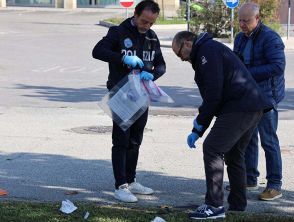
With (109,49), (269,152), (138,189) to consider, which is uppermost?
(109,49)

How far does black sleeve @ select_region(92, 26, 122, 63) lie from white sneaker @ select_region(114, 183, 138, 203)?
3.95 ft

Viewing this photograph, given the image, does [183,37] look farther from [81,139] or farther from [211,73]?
[81,139]

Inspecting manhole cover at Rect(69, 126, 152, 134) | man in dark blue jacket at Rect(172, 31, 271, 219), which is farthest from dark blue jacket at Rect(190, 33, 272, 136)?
manhole cover at Rect(69, 126, 152, 134)

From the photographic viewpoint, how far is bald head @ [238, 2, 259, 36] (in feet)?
20.0

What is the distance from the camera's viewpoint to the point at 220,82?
206 inches

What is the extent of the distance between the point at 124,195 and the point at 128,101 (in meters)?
0.88

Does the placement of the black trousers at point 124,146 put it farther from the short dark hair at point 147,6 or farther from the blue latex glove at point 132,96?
the short dark hair at point 147,6

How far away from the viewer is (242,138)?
18.4 feet

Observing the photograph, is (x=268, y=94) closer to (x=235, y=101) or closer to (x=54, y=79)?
(x=235, y=101)

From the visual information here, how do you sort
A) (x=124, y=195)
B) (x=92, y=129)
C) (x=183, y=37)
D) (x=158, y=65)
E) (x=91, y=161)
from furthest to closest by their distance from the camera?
(x=92, y=129), (x=91, y=161), (x=158, y=65), (x=124, y=195), (x=183, y=37)

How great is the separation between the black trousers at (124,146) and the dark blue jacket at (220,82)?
3.28ft

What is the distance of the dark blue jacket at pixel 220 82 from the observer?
5227 mm

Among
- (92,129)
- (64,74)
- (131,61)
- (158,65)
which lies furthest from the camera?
(64,74)

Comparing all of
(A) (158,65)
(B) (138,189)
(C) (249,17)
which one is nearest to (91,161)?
(B) (138,189)
